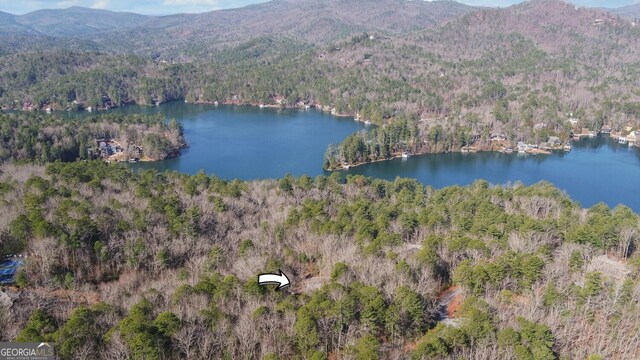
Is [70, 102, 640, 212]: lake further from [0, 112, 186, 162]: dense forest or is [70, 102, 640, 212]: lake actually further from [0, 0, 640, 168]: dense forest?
[0, 0, 640, 168]: dense forest

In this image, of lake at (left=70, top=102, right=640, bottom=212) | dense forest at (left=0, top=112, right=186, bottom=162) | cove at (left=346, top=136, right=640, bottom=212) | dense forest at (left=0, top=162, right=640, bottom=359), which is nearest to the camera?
dense forest at (left=0, top=162, right=640, bottom=359)

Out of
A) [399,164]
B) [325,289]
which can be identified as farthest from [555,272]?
[399,164]

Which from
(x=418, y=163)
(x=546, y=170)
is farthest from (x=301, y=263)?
(x=546, y=170)

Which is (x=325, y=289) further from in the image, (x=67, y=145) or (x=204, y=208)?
(x=67, y=145)

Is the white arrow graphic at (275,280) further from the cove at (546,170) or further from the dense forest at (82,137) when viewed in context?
the dense forest at (82,137)

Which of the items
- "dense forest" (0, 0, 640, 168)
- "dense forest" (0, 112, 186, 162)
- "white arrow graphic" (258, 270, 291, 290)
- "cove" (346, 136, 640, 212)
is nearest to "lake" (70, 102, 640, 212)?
"cove" (346, 136, 640, 212)

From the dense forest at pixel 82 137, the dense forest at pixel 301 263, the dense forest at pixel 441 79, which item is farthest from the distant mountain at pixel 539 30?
the dense forest at pixel 82 137
